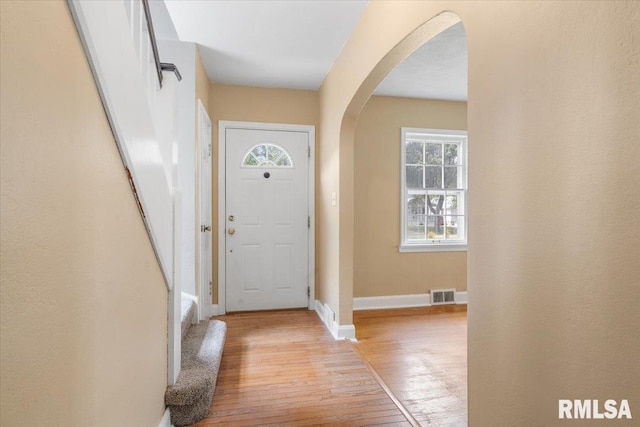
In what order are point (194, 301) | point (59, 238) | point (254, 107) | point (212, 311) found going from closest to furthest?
point (59, 238)
point (194, 301)
point (212, 311)
point (254, 107)

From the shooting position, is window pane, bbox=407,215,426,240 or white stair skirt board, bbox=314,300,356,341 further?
window pane, bbox=407,215,426,240

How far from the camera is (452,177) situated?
3955 millimetres

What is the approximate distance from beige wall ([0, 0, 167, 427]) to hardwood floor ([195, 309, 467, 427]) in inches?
36.6

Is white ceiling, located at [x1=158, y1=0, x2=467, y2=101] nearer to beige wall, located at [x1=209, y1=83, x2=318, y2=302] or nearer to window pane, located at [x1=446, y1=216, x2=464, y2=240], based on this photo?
beige wall, located at [x1=209, y1=83, x2=318, y2=302]

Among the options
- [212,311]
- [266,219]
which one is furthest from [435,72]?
[212,311]

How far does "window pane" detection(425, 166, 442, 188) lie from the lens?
12.8 ft

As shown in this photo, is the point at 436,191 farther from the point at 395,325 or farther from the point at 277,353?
the point at 277,353

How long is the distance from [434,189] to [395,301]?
1.45m

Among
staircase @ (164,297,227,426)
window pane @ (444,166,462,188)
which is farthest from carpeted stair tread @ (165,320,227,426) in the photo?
window pane @ (444,166,462,188)

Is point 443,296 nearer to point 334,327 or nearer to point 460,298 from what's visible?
point 460,298

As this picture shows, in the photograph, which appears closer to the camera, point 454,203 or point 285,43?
point 285,43

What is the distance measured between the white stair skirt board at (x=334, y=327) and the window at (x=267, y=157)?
167 cm

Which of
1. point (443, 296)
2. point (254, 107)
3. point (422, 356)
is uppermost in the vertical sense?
point (254, 107)

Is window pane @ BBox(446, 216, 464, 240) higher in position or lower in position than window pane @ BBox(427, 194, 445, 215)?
lower
